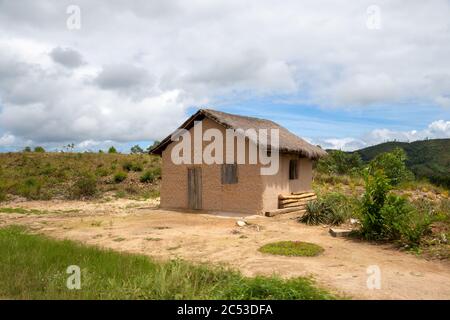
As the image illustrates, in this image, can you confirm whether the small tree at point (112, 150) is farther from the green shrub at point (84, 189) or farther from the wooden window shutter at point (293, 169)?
the wooden window shutter at point (293, 169)

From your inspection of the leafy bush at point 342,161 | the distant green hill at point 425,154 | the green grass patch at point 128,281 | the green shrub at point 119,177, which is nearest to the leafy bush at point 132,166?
the green shrub at point 119,177

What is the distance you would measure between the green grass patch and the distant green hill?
51.4 m

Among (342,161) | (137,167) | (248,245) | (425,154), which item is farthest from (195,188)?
(425,154)

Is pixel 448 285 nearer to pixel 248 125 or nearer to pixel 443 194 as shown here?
pixel 248 125

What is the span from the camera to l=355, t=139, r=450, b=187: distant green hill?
55591mm

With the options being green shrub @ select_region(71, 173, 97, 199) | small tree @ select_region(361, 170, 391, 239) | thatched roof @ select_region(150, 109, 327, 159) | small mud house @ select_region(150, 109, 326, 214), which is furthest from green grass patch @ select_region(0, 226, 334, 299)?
green shrub @ select_region(71, 173, 97, 199)

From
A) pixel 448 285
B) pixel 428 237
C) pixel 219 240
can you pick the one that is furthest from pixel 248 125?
pixel 448 285

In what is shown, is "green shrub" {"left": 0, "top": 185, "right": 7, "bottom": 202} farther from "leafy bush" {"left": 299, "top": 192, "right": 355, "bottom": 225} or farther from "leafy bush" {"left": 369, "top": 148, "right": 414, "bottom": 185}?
"leafy bush" {"left": 369, "top": 148, "right": 414, "bottom": 185}

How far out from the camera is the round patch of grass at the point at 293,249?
952 centimetres

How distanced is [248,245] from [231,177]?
6.06m

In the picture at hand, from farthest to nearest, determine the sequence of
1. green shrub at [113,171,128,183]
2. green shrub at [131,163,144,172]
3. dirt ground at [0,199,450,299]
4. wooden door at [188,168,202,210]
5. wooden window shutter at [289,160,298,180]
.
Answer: green shrub at [131,163,144,172], green shrub at [113,171,128,183], wooden window shutter at [289,160,298,180], wooden door at [188,168,202,210], dirt ground at [0,199,450,299]

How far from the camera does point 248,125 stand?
57.6 ft

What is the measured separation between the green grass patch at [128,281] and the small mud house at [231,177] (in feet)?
26.7
